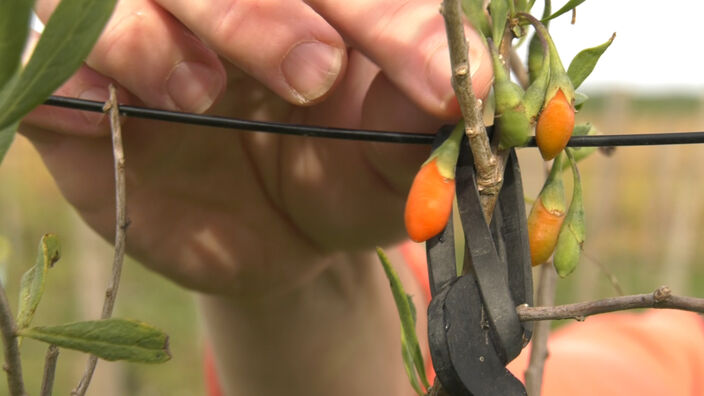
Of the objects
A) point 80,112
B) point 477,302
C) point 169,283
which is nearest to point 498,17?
point 477,302

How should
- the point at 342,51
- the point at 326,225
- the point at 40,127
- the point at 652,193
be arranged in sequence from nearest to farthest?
the point at 342,51, the point at 40,127, the point at 326,225, the point at 652,193

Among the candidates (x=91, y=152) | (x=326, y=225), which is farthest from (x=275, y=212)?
(x=91, y=152)

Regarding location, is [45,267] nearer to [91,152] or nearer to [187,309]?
[91,152]

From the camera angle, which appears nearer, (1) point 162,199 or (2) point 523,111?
(2) point 523,111

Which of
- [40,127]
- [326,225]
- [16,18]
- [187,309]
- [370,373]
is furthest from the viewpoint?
[187,309]

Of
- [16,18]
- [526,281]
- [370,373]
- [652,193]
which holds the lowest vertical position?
[370,373]

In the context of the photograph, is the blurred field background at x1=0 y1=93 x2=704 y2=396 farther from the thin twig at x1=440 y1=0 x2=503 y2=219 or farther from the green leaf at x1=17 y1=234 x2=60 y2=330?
the green leaf at x1=17 y1=234 x2=60 y2=330

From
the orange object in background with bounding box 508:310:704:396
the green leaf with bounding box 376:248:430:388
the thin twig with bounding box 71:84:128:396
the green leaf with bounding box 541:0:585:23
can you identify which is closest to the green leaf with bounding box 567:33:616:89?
the green leaf with bounding box 541:0:585:23

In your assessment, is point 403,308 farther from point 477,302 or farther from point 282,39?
point 282,39
